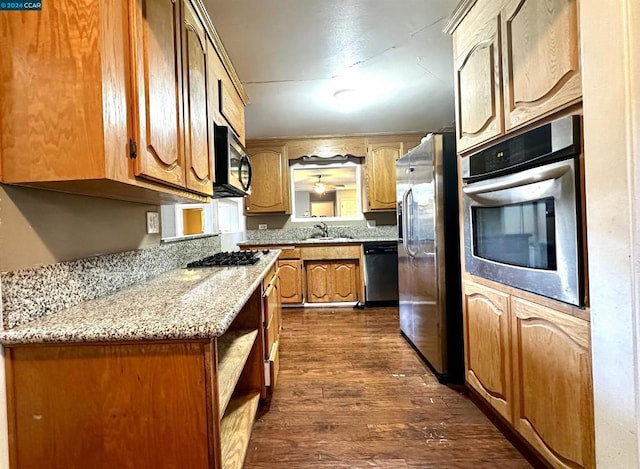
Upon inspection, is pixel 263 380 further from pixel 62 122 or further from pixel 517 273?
pixel 62 122

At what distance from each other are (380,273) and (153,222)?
9.65 feet

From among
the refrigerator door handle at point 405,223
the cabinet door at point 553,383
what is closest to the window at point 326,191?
the refrigerator door handle at point 405,223

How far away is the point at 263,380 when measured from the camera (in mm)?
1804

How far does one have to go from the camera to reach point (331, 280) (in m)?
4.15

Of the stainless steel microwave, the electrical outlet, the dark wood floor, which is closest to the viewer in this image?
the dark wood floor

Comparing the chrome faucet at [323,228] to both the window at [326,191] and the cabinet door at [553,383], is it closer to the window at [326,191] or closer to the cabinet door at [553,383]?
the window at [326,191]

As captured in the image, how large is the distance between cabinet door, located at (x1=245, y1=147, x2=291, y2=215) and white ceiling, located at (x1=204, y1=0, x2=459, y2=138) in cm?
67

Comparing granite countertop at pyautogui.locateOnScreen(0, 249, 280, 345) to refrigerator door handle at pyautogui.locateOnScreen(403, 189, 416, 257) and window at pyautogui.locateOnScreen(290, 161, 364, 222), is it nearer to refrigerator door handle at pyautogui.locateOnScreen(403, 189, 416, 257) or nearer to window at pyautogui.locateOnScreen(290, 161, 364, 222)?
refrigerator door handle at pyautogui.locateOnScreen(403, 189, 416, 257)

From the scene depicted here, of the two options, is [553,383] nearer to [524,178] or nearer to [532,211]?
[532,211]

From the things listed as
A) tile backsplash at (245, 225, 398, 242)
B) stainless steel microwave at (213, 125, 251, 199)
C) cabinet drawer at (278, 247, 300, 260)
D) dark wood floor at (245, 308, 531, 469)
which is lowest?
dark wood floor at (245, 308, 531, 469)

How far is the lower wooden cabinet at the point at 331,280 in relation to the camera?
414 cm

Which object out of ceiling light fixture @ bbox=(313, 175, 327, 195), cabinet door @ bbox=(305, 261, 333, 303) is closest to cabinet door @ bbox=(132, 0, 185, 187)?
cabinet door @ bbox=(305, 261, 333, 303)

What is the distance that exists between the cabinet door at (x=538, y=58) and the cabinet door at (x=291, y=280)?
306 centimetres

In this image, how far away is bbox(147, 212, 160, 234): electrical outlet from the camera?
→ 167 centimetres
